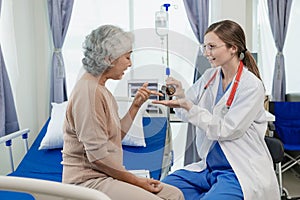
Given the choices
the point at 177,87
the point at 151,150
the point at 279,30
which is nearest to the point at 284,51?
the point at 279,30

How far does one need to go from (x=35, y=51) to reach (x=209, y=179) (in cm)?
232

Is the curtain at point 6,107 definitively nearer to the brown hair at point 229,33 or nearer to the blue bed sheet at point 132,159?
the blue bed sheet at point 132,159

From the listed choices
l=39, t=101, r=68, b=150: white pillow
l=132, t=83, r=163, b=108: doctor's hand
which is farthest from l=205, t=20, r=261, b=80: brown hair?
l=39, t=101, r=68, b=150: white pillow

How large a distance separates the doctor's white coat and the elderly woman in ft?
1.21

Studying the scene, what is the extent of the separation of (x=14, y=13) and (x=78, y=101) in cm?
201

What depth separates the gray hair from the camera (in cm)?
122

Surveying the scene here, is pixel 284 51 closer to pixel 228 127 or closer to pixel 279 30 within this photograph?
pixel 279 30

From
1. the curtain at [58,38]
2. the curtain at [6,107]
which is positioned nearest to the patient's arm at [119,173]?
the curtain at [6,107]

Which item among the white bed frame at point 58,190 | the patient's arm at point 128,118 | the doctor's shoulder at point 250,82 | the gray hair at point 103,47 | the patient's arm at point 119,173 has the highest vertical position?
the gray hair at point 103,47

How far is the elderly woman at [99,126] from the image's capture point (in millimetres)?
1180

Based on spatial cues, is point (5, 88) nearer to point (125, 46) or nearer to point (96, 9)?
point (96, 9)

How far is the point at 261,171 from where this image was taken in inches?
55.7

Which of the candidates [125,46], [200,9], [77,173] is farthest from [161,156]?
[200,9]

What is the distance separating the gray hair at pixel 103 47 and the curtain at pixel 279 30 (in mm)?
2326
